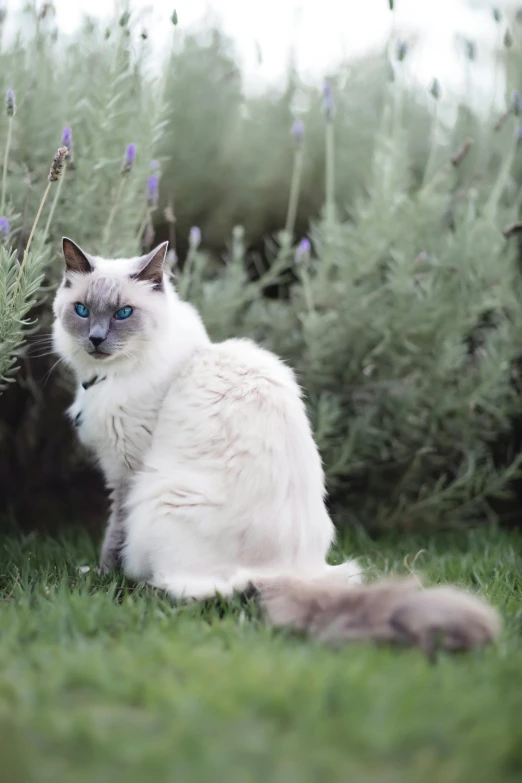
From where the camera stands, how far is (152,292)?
2.43 metres

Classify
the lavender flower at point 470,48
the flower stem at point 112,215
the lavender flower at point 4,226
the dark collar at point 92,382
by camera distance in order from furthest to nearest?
the lavender flower at point 470,48 < the flower stem at point 112,215 < the dark collar at point 92,382 < the lavender flower at point 4,226

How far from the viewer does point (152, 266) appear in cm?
238

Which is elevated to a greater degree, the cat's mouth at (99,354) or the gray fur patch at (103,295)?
the gray fur patch at (103,295)

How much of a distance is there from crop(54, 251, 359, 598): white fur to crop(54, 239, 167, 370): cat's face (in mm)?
11

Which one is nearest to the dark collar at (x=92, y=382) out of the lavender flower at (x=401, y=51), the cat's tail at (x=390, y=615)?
the cat's tail at (x=390, y=615)

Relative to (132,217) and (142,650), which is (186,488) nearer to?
(142,650)

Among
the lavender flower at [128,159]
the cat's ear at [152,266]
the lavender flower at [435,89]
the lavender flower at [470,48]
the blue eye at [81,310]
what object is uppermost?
the lavender flower at [470,48]

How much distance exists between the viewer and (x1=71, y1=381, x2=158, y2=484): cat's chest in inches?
92.7

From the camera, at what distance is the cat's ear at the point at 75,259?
233 cm

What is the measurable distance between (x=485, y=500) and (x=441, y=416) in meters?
0.73

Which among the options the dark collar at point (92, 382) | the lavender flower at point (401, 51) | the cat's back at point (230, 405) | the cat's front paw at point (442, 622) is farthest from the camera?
the lavender flower at point (401, 51)

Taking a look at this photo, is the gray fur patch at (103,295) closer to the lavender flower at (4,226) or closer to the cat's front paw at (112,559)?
the lavender flower at (4,226)

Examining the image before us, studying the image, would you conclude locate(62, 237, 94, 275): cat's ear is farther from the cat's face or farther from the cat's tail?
the cat's tail

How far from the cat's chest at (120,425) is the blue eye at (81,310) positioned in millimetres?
216
